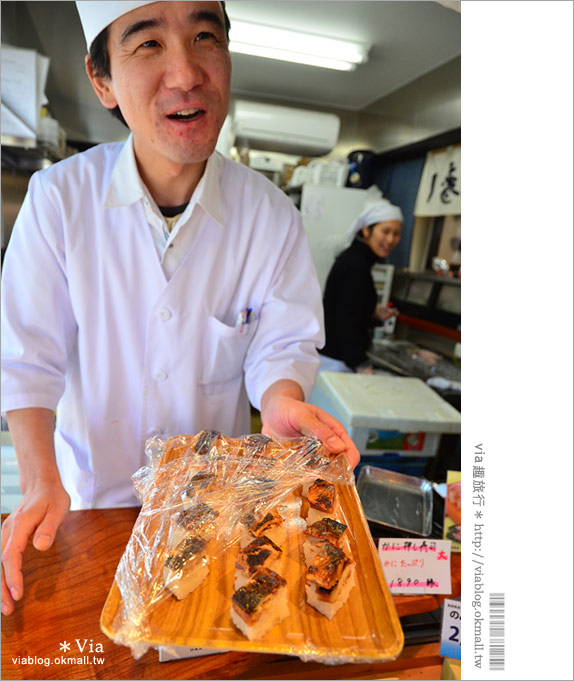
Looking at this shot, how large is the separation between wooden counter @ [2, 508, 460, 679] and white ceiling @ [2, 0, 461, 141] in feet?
2.56

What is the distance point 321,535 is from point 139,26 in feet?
2.58

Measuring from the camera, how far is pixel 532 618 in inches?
17.1

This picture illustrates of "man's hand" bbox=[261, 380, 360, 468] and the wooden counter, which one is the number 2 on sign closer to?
the wooden counter

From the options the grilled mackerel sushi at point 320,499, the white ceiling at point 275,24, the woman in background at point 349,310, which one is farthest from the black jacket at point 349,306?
the grilled mackerel sushi at point 320,499

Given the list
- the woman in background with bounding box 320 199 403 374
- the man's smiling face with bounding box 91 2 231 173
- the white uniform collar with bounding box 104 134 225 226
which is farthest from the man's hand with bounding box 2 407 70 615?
the woman in background with bounding box 320 199 403 374

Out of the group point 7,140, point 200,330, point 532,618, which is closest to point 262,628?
point 532,618

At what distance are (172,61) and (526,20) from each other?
446 mm

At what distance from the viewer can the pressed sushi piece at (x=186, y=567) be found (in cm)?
50

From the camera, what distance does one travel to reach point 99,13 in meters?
0.69

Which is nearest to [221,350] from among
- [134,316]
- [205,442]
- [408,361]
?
[134,316]

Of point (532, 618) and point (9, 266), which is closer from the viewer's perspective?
point (532, 618)

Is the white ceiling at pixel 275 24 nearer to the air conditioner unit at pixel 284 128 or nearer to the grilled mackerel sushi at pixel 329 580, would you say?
the air conditioner unit at pixel 284 128

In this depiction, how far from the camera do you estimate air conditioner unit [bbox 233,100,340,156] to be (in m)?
0.88

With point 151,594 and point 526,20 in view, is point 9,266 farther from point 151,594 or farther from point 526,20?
point 526,20
